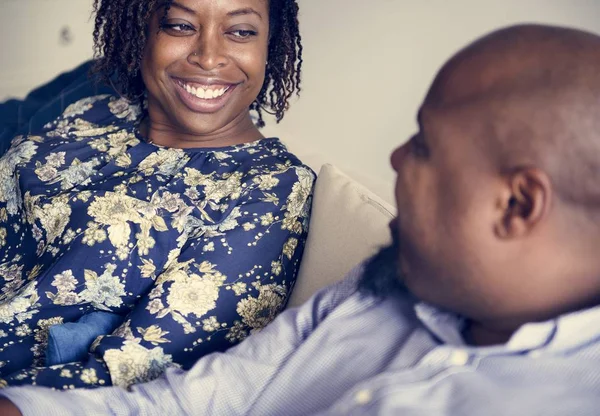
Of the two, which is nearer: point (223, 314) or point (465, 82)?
point (465, 82)

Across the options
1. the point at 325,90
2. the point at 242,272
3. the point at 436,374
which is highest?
the point at 325,90

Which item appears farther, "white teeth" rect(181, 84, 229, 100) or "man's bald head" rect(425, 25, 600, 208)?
"white teeth" rect(181, 84, 229, 100)

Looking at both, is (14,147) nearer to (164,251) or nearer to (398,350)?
(164,251)

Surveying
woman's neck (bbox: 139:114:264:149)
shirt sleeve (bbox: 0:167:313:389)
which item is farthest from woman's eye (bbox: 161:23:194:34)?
shirt sleeve (bbox: 0:167:313:389)

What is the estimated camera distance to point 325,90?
1.91 meters

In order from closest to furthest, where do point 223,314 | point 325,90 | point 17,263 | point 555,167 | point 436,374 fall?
point 555,167 → point 436,374 → point 223,314 → point 17,263 → point 325,90

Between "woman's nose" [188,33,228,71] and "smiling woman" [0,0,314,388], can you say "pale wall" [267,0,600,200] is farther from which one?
"woman's nose" [188,33,228,71]

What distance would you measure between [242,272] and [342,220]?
250mm

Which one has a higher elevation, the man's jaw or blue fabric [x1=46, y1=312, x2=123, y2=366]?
the man's jaw

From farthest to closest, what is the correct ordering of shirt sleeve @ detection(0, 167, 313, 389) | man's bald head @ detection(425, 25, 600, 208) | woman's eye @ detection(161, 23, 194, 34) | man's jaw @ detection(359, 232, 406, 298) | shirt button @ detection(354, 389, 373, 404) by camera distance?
woman's eye @ detection(161, 23, 194, 34), shirt sleeve @ detection(0, 167, 313, 389), man's jaw @ detection(359, 232, 406, 298), shirt button @ detection(354, 389, 373, 404), man's bald head @ detection(425, 25, 600, 208)

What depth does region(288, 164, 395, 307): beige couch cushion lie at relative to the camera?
4.17ft

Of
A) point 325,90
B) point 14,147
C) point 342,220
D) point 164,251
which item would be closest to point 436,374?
point 342,220

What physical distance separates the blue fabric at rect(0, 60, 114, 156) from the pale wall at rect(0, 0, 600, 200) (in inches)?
25.9

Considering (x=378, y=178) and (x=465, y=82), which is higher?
(x=465, y=82)
